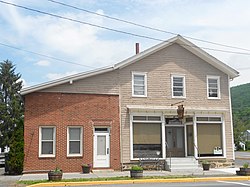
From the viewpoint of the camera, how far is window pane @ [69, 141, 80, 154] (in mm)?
23141

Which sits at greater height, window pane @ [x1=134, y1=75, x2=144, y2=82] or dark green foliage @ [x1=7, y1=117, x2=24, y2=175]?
window pane @ [x1=134, y1=75, x2=144, y2=82]

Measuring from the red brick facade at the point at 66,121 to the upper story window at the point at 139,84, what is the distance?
1458mm

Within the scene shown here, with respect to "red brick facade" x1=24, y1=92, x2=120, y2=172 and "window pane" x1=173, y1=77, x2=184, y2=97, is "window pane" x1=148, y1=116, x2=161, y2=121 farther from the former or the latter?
"red brick facade" x1=24, y1=92, x2=120, y2=172

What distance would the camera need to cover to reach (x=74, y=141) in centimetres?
2330

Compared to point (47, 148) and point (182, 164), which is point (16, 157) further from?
point (182, 164)

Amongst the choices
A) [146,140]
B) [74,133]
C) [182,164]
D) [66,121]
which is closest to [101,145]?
[74,133]

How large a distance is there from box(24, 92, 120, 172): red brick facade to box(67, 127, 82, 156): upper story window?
0.28 m

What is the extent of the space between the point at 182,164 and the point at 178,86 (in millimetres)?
5239

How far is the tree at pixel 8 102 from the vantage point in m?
50.3

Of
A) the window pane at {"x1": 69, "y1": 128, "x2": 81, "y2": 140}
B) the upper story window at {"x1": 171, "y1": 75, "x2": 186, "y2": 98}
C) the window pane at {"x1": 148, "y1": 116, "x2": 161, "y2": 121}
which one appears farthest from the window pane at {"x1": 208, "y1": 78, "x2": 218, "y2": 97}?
the window pane at {"x1": 69, "y1": 128, "x2": 81, "y2": 140}

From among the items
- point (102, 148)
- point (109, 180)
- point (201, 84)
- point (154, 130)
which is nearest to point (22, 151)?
point (102, 148)

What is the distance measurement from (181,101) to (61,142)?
8.38 metres

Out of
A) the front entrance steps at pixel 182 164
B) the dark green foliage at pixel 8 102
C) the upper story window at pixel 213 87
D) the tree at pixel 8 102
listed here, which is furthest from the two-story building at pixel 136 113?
the tree at pixel 8 102

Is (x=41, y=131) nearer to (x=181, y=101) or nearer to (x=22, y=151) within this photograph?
(x=22, y=151)
